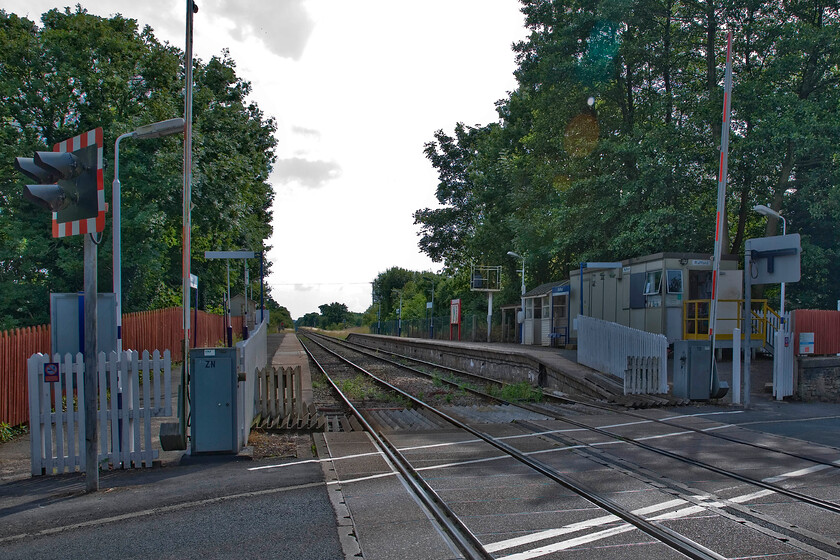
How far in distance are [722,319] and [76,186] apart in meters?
20.8

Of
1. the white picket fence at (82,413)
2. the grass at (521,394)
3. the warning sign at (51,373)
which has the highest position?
the warning sign at (51,373)

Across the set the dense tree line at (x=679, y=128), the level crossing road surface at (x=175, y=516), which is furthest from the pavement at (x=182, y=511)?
the dense tree line at (x=679, y=128)

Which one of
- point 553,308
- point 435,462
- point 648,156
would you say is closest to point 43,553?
point 435,462

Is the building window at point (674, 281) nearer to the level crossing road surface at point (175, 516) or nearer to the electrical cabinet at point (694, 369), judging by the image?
the electrical cabinet at point (694, 369)

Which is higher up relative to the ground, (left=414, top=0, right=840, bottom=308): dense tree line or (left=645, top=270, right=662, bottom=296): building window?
(left=414, top=0, right=840, bottom=308): dense tree line

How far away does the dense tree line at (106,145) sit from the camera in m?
23.9

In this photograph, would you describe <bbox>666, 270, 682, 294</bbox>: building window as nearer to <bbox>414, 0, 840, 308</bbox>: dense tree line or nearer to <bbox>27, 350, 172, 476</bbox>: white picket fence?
<bbox>414, 0, 840, 308</bbox>: dense tree line

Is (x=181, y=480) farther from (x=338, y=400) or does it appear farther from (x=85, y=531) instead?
(x=338, y=400)

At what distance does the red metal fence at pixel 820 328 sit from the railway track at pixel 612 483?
8988mm

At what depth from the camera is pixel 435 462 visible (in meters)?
8.02

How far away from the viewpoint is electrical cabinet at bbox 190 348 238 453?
8.38 metres

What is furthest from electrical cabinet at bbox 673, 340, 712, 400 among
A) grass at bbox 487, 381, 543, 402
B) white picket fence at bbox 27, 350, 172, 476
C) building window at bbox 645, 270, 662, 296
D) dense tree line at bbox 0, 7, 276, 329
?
dense tree line at bbox 0, 7, 276, 329

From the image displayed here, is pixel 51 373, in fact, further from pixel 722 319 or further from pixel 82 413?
pixel 722 319

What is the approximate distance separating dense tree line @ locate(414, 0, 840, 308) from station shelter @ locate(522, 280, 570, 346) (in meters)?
2.13
